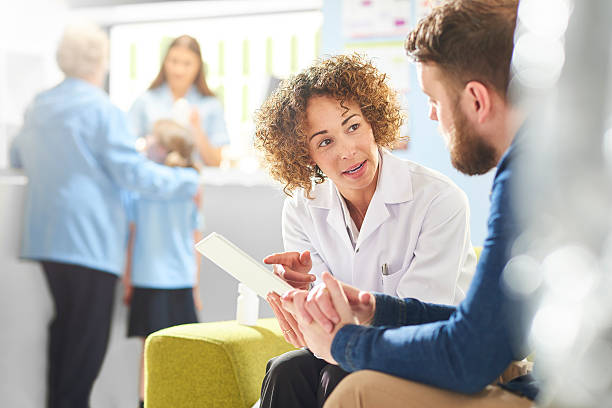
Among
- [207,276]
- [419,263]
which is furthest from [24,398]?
[419,263]

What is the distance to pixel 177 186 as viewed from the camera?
254 centimetres

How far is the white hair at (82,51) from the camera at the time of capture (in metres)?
2.38

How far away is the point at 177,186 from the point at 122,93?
4.15 feet

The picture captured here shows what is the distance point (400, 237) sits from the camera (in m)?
1.29

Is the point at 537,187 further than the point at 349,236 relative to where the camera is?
No

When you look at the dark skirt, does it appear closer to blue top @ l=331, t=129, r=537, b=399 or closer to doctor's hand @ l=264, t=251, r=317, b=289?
doctor's hand @ l=264, t=251, r=317, b=289

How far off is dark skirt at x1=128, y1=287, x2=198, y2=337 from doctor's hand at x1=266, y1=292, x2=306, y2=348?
1.42 m

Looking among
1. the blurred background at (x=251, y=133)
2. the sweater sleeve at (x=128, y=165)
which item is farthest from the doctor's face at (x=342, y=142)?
the sweater sleeve at (x=128, y=165)

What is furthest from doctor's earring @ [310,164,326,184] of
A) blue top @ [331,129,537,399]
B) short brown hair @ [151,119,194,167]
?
short brown hair @ [151,119,194,167]

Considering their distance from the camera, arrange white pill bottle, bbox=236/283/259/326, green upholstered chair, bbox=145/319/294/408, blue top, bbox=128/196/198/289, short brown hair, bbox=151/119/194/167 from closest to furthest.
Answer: green upholstered chair, bbox=145/319/294/408, white pill bottle, bbox=236/283/259/326, blue top, bbox=128/196/198/289, short brown hair, bbox=151/119/194/167

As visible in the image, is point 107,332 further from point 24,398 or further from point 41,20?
point 41,20

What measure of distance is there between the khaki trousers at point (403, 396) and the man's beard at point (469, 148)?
1.01ft

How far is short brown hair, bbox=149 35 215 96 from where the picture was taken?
9.37 feet

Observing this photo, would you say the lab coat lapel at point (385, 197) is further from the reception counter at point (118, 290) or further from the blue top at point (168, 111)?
the blue top at point (168, 111)
